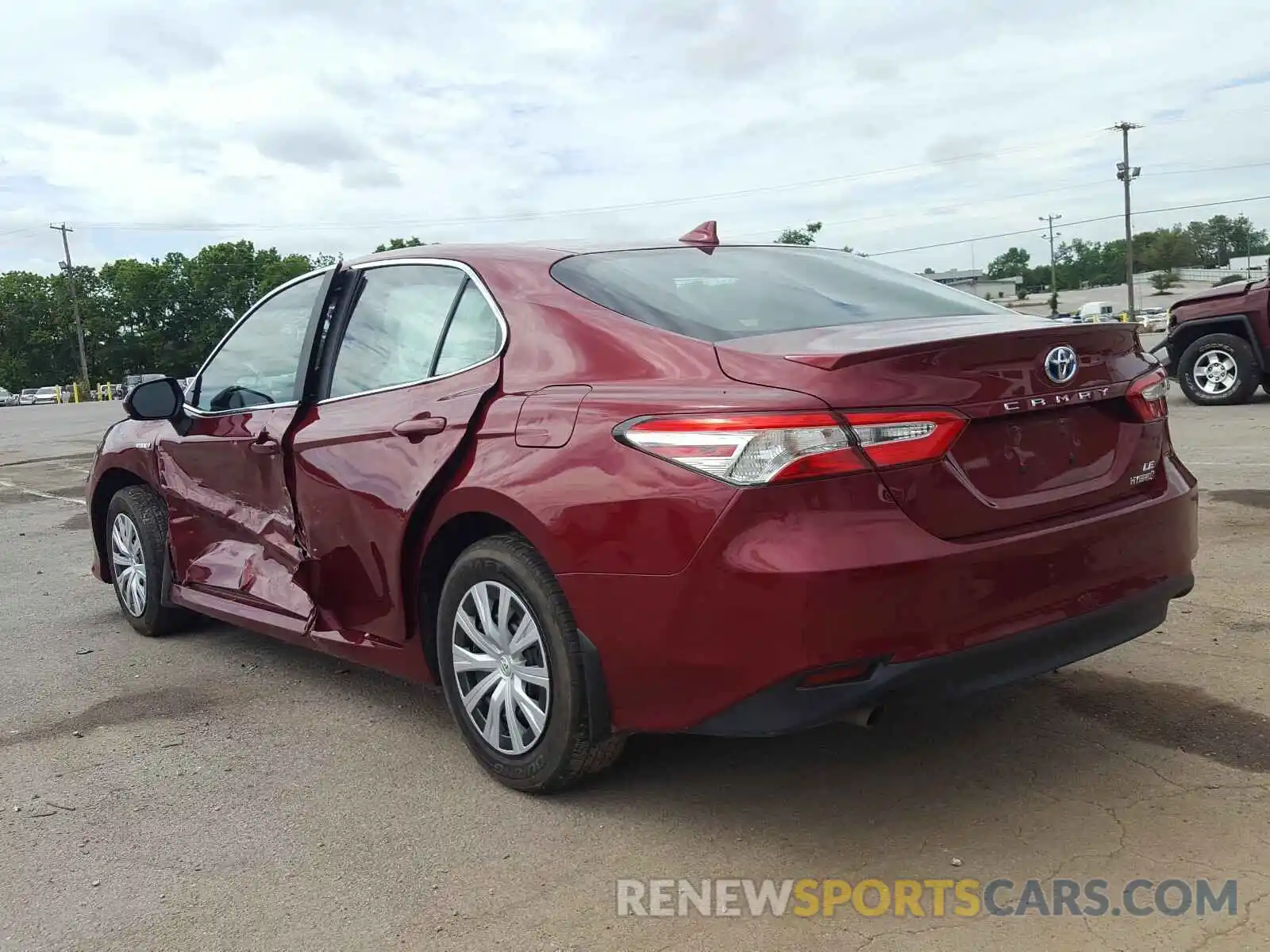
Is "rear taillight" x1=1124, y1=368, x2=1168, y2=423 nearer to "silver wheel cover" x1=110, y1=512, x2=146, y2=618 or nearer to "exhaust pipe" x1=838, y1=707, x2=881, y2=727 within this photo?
"exhaust pipe" x1=838, y1=707, x2=881, y2=727

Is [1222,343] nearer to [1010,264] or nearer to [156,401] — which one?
[156,401]

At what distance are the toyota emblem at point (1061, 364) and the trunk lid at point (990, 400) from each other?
0.05 ft

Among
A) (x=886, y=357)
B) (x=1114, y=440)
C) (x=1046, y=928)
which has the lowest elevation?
(x=1046, y=928)

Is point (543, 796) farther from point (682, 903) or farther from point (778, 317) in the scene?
point (778, 317)

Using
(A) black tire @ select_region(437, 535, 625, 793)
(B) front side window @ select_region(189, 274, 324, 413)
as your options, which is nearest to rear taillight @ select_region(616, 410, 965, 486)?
(A) black tire @ select_region(437, 535, 625, 793)

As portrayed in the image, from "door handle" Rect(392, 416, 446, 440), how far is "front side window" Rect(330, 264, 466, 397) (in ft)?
0.63

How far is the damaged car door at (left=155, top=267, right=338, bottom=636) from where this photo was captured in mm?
4227

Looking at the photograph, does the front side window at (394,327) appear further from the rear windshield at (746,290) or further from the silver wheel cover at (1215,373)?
the silver wheel cover at (1215,373)

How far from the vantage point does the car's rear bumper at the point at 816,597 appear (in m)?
2.60

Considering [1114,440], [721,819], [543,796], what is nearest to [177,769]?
[543,796]

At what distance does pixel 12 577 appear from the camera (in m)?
7.27

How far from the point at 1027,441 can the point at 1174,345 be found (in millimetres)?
11644

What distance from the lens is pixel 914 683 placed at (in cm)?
266

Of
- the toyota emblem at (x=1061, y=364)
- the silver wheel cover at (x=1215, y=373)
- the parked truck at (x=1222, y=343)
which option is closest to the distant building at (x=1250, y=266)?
the parked truck at (x=1222, y=343)
